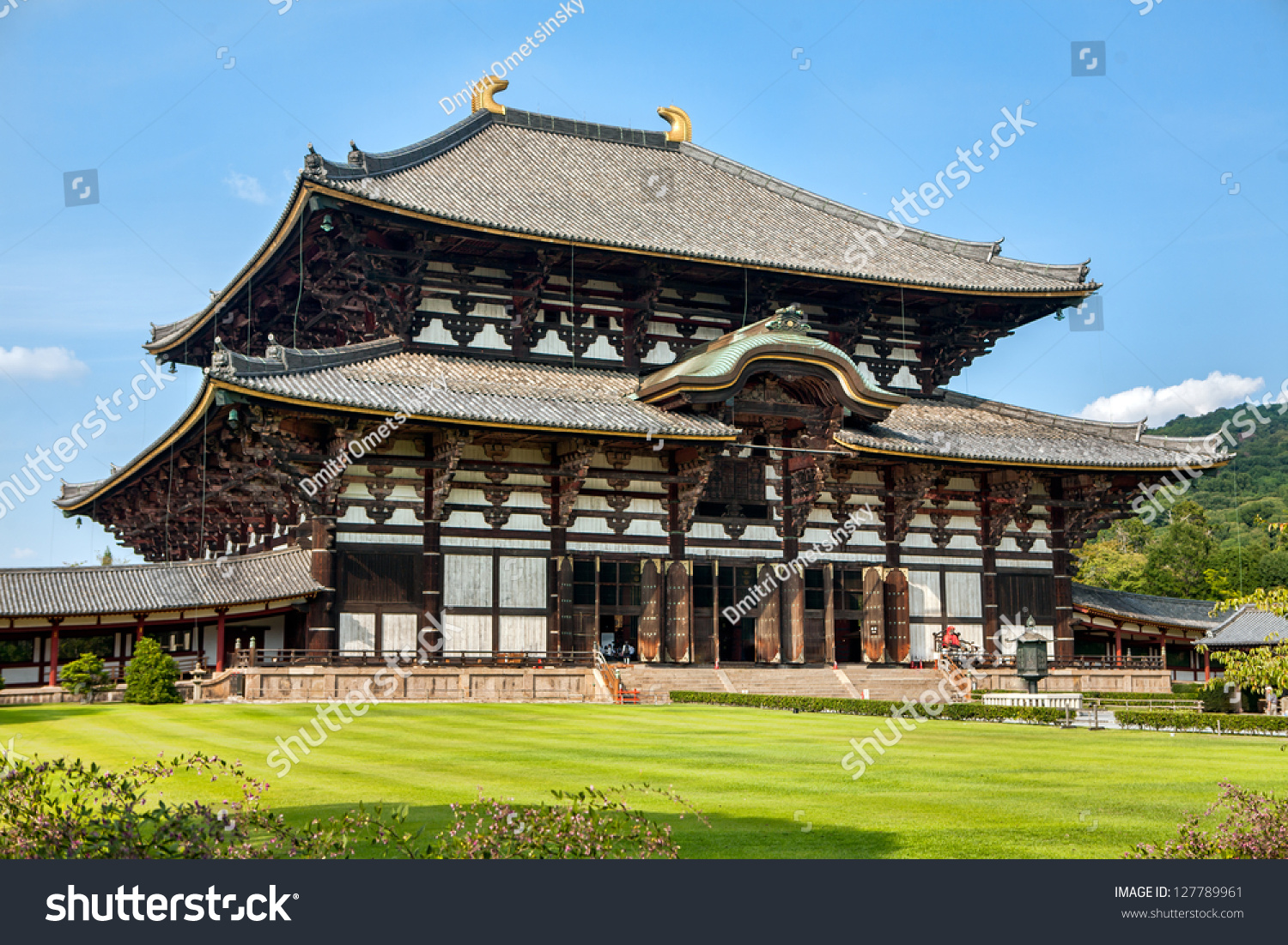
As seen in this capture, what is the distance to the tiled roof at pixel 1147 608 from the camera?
47.1m

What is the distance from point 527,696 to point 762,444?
12168 millimetres

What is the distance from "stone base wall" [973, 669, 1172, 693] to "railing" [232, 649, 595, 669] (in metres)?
12.4

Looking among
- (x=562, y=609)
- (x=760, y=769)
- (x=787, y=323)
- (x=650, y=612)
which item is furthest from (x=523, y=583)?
(x=760, y=769)

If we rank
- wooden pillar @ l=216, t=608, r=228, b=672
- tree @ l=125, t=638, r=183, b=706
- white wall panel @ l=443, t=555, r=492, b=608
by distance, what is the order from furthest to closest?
white wall panel @ l=443, t=555, r=492, b=608, wooden pillar @ l=216, t=608, r=228, b=672, tree @ l=125, t=638, r=183, b=706

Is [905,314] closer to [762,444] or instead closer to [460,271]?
[762,444]

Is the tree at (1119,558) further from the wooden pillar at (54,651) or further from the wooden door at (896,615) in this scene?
the wooden pillar at (54,651)

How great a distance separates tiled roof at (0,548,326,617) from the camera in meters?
33.9

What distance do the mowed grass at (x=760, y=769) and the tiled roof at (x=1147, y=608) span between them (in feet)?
79.1

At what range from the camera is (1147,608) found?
163 ft

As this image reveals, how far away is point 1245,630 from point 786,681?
28.3m

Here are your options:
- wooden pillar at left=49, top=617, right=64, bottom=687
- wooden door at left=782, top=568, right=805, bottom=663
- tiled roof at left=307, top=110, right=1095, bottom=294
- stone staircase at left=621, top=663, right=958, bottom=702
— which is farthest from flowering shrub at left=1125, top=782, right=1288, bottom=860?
wooden pillar at left=49, top=617, right=64, bottom=687

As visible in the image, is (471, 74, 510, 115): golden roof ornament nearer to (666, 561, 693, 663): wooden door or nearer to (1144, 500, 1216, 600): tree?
(666, 561, 693, 663): wooden door

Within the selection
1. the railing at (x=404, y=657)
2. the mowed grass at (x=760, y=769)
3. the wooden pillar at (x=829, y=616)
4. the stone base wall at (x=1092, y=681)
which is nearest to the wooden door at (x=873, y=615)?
the wooden pillar at (x=829, y=616)

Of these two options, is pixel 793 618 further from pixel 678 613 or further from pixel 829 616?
pixel 678 613
